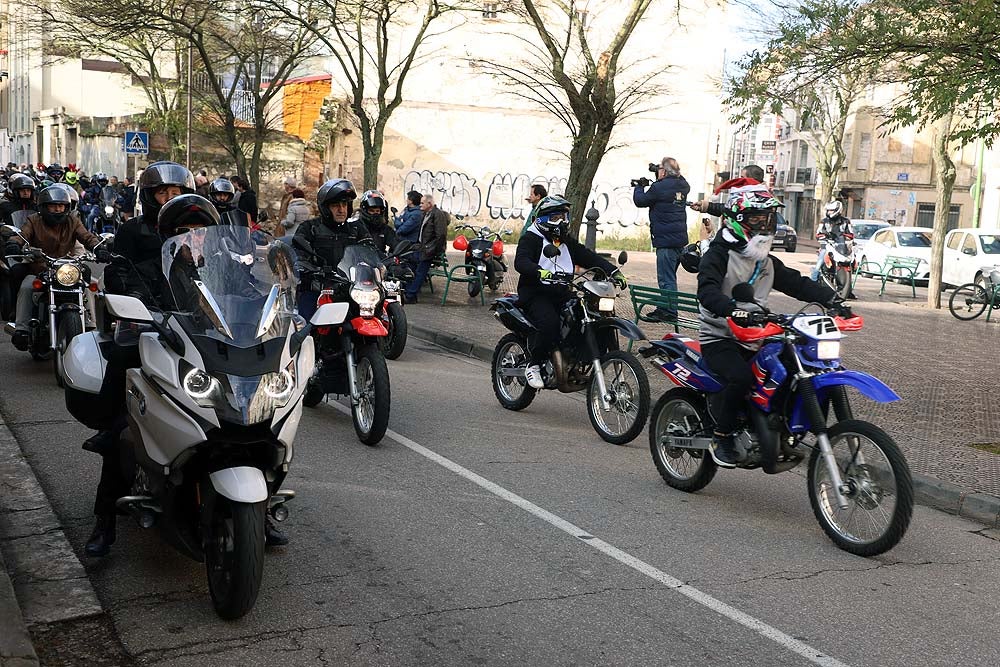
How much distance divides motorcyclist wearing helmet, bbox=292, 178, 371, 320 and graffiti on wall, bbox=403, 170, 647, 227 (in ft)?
101

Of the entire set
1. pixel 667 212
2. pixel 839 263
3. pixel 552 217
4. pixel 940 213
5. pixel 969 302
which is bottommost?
pixel 969 302

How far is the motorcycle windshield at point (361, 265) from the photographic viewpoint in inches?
343

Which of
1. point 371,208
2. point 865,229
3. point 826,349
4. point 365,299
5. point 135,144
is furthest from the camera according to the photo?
point 865,229

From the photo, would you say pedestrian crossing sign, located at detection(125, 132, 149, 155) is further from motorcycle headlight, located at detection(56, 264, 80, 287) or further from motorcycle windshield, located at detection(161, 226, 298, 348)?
motorcycle windshield, located at detection(161, 226, 298, 348)

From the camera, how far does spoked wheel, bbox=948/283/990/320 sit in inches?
738

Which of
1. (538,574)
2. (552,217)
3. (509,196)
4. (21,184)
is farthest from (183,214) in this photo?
(509,196)

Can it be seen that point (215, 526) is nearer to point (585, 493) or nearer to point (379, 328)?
point (585, 493)

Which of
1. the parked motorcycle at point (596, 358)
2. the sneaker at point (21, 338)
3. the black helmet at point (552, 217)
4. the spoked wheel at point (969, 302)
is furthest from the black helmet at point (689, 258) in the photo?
the spoked wheel at point (969, 302)

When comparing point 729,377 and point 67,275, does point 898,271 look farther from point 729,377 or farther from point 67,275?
point 729,377

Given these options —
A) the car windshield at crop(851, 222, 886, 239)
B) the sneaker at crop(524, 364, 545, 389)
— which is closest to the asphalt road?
the sneaker at crop(524, 364, 545, 389)

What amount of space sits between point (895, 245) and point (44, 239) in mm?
22371

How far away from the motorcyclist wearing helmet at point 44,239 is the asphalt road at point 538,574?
117 inches

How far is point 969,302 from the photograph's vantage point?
62.1 feet

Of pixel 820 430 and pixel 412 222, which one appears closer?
pixel 820 430
